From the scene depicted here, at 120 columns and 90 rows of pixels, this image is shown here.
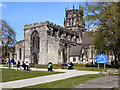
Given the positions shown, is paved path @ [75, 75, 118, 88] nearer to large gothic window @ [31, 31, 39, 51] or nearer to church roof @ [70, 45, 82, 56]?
church roof @ [70, 45, 82, 56]

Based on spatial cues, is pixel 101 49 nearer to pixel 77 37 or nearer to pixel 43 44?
pixel 43 44

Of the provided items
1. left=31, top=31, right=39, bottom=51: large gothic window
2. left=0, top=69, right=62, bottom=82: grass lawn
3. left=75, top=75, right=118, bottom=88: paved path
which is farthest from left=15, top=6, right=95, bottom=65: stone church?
left=75, top=75, right=118, bottom=88: paved path

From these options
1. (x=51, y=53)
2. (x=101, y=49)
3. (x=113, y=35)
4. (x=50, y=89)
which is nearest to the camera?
(x=50, y=89)

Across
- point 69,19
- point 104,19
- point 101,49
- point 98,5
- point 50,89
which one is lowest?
point 50,89

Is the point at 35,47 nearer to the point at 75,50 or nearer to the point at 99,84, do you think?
the point at 75,50

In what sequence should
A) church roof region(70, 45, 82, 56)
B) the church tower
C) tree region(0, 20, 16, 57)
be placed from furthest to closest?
the church tower → church roof region(70, 45, 82, 56) → tree region(0, 20, 16, 57)

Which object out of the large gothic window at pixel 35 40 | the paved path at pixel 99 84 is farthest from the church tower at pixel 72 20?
the paved path at pixel 99 84

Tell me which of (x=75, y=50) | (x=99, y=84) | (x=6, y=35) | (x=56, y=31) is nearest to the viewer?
(x=99, y=84)

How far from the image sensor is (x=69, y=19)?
71375mm

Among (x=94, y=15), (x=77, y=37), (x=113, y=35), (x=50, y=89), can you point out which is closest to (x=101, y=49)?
(x=113, y=35)

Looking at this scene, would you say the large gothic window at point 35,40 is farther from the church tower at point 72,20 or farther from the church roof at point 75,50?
the church tower at point 72,20

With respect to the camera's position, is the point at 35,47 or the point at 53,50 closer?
the point at 53,50

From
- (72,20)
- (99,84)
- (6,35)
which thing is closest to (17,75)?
(99,84)

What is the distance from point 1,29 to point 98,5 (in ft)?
113
